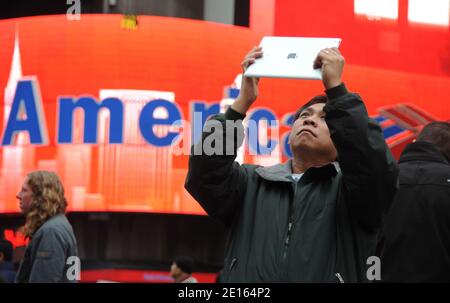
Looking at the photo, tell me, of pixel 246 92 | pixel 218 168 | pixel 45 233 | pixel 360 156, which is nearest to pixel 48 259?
pixel 45 233

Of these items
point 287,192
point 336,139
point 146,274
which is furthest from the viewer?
point 146,274

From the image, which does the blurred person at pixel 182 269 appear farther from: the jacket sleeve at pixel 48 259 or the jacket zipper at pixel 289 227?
the jacket zipper at pixel 289 227

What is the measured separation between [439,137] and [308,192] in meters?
1.31

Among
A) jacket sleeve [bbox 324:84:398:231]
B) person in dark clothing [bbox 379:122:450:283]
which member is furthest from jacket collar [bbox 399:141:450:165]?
jacket sleeve [bbox 324:84:398:231]

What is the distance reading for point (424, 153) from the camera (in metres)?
4.30

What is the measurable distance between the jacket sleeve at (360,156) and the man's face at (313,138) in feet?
0.82

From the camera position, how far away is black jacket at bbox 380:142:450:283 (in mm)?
4039

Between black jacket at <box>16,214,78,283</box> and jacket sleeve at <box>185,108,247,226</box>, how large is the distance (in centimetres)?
166

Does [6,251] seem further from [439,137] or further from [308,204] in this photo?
[308,204]

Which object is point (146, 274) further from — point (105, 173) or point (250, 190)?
point (250, 190)

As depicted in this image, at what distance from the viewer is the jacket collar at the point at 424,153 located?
14.0 feet

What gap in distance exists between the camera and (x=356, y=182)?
3.16 meters
